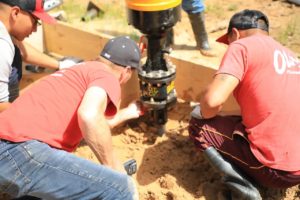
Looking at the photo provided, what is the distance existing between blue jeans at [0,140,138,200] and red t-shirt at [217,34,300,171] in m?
0.91

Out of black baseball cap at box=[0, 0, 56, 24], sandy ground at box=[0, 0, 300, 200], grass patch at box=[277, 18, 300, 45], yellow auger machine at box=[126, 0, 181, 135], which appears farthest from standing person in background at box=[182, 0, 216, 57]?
black baseball cap at box=[0, 0, 56, 24]

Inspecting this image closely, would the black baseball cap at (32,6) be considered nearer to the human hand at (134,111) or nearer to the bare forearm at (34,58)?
the human hand at (134,111)

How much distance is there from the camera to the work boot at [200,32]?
15.3 ft

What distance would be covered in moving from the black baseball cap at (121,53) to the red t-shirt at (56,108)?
0.13 metres

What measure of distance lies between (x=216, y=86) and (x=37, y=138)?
1.05 m

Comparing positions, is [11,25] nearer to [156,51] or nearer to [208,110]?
[156,51]

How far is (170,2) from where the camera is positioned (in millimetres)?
2869

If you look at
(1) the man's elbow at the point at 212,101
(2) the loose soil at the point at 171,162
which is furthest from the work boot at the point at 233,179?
(1) the man's elbow at the point at 212,101

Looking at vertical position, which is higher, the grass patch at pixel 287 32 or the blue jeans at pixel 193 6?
the blue jeans at pixel 193 6

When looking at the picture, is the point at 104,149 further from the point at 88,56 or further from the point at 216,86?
the point at 88,56

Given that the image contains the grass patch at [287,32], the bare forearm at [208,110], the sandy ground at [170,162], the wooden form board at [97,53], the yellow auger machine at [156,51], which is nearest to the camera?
the bare forearm at [208,110]

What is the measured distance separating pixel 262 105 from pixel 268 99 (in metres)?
0.05

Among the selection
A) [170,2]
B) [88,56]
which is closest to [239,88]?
[170,2]

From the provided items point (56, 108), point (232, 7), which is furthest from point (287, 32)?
point (56, 108)
